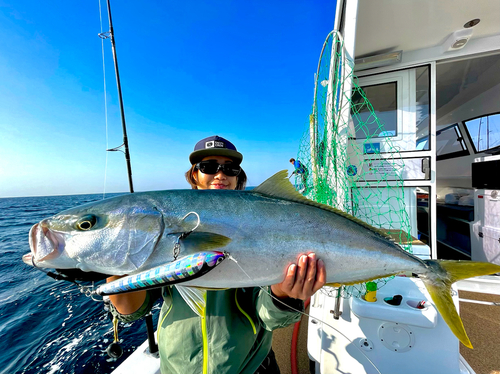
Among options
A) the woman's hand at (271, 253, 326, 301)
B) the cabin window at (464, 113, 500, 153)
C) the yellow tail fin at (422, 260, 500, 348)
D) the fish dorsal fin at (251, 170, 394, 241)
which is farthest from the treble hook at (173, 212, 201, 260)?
the cabin window at (464, 113, 500, 153)

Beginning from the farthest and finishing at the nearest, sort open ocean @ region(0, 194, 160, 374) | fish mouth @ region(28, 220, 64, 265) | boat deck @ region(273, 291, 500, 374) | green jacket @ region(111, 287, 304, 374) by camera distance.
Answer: open ocean @ region(0, 194, 160, 374) → boat deck @ region(273, 291, 500, 374) → green jacket @ region(111, 287, 304, 374) → fish mouth @ region(28, 220, 64, 265)

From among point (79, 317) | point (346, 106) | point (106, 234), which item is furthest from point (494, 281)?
point (79, 317)

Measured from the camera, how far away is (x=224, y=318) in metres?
1.57


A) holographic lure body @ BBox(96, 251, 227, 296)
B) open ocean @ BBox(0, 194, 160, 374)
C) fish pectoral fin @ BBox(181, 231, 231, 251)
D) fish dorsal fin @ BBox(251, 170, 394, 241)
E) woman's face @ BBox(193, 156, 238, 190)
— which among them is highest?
woman's face @ BBox(193, 156, 238, 190)

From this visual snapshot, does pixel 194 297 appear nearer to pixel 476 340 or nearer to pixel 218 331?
pixel 218 331

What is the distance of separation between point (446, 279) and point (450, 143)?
762 centimetres

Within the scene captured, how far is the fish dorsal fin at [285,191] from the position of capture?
62.1 inches

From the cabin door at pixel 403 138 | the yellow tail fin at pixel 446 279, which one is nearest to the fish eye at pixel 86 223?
the yellow tail fin at pixel 446 279

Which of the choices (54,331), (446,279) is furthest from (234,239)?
(54,331)

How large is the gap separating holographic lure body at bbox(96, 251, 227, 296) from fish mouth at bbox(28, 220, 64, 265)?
0.48 metres

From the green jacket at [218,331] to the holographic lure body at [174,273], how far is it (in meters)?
0.66

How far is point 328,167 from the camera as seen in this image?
133 inches

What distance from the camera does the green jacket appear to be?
4.92 feet

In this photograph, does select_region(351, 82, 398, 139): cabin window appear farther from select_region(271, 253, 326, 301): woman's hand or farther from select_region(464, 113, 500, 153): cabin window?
select_region(271, 253, 326, 301): woman's hand
